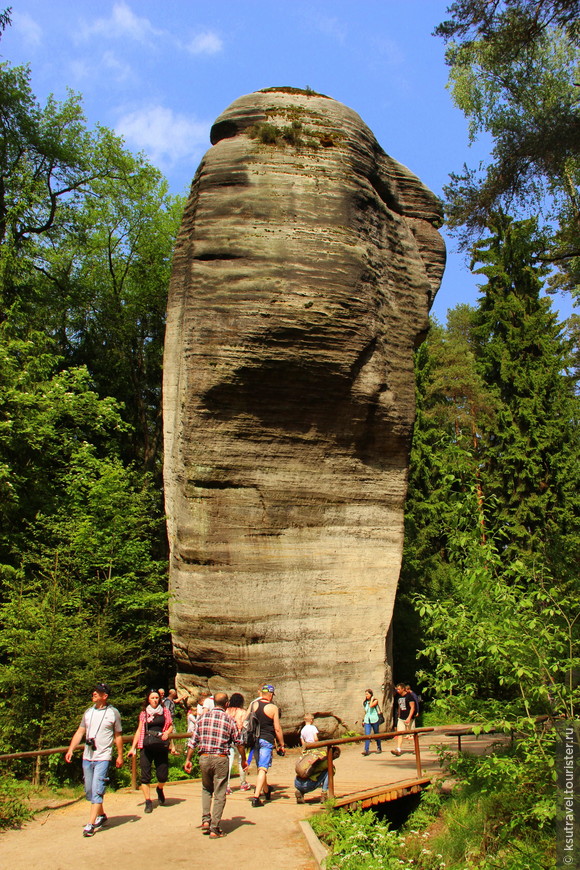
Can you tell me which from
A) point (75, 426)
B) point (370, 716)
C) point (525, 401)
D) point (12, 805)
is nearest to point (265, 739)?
point (12, 805)

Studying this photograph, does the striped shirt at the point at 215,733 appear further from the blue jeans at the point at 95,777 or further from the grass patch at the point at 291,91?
the grass patch at the point at 291,91

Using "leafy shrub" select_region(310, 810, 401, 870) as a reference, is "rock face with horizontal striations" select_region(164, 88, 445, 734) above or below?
above

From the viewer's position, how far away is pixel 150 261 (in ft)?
90.2

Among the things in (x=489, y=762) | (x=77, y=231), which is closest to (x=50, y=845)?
(x=489, y=762)

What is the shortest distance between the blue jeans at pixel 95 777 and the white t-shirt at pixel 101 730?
0.16 ft

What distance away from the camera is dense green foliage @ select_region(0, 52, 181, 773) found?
388 inches

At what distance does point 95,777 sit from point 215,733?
3.99ft

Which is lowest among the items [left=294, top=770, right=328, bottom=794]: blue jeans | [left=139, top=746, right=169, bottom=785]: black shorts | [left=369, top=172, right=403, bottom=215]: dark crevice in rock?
[left=294, top=770, right=328, bottom=794]: blue jeans

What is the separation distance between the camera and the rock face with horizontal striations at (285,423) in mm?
12062

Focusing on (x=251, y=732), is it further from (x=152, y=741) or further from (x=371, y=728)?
(x=371, y=728)

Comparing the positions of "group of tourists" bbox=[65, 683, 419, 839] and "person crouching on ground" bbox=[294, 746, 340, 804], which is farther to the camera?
"person crouching on ground" bbox=[294, 746, 340, 804]

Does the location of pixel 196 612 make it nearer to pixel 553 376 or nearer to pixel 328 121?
pixel 328 121

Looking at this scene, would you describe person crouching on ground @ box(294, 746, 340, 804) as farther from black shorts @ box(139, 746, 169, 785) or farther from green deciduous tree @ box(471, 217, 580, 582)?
green deciduous tree @ box(471, 217, 580, 582)

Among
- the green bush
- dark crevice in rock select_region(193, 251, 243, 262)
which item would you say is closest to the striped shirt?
the green bush
